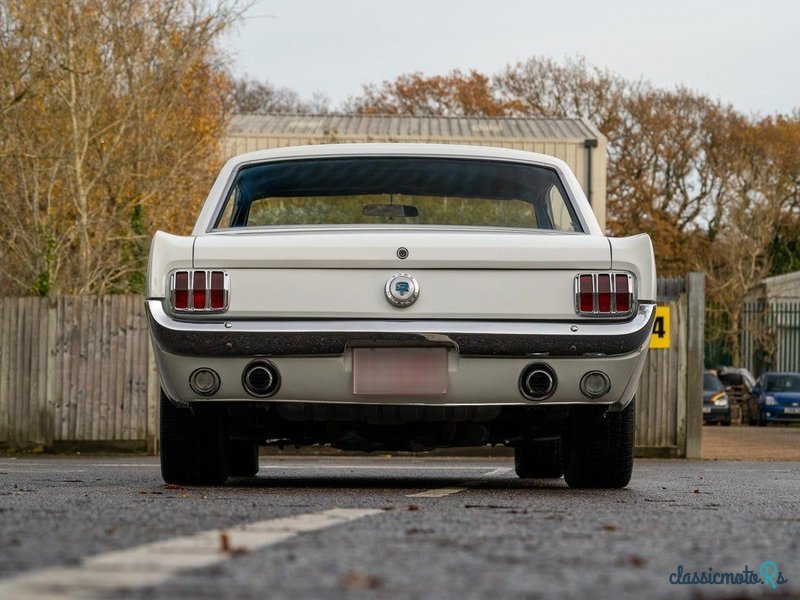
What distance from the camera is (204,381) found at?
6.77 meters

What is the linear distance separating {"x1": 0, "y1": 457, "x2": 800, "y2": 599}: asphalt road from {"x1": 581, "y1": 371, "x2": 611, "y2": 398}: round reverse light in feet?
1.57

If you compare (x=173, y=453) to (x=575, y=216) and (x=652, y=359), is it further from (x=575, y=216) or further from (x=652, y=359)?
(x=652, y=359)

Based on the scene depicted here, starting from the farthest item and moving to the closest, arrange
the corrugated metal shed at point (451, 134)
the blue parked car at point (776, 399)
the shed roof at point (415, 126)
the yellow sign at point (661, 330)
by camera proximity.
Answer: the blue parked car at point (776, 399) < the shed roof at point (415, 126) < the corrugated metal shed at point (451, 134) < the yellow sign at point (661, 330)

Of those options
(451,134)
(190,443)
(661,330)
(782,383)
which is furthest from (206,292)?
(782,383)

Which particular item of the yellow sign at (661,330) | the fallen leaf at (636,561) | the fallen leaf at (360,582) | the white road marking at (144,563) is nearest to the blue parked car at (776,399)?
the yellow sign at (661,330)

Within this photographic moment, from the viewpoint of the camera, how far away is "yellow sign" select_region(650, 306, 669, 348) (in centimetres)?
1574

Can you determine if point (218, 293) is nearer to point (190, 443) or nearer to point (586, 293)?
point (190, 443)

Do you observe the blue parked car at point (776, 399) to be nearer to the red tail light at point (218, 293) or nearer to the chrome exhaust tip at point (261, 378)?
the chrome exhaust tip at point (261, 378)

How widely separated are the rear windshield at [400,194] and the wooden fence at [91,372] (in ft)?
26.7

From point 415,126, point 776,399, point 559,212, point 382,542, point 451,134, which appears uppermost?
point 415,126

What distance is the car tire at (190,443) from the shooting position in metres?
7.40

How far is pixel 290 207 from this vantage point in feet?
25.7

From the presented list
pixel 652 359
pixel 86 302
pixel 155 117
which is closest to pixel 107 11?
pixel 155 117

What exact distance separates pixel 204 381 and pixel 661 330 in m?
9.74
